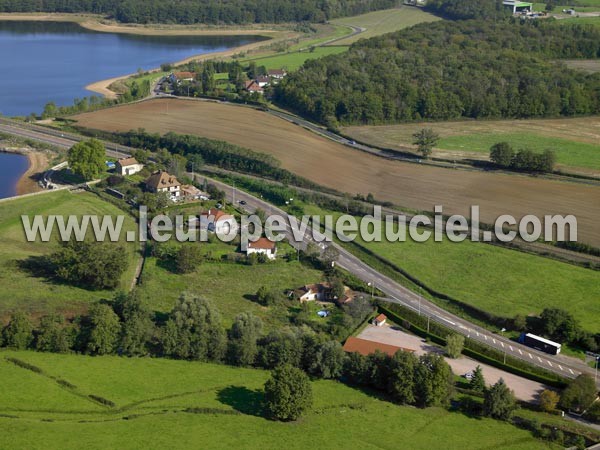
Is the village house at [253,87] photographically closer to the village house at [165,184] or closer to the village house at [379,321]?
the village house at [165,184]

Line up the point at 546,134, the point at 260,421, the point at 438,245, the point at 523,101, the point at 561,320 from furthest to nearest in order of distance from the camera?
1. the point at 523,101
2. the point at 546,134
3. the point at 438,245
4. the point at 561,320
5. the point at 260,421

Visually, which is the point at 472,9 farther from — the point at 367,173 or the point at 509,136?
the point at 367,173

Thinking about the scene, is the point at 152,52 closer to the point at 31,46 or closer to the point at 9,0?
the point at 31,46

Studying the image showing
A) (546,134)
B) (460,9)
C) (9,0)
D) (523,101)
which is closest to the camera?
(546,134)

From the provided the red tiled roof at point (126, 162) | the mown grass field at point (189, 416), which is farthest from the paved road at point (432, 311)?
the red tiled roof at point (126, 162)

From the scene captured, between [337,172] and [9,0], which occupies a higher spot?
[9,0]

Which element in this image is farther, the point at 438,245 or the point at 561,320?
the point at 438,245

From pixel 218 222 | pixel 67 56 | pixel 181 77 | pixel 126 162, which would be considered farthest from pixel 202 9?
pixel 218 222

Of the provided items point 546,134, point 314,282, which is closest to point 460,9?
point 546,134
